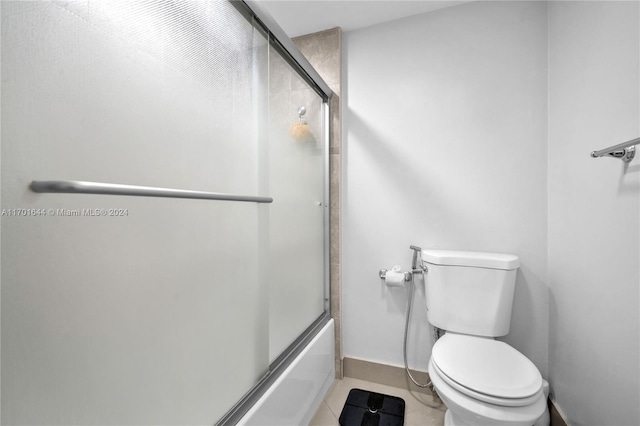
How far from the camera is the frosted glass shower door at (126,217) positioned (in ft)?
1.49

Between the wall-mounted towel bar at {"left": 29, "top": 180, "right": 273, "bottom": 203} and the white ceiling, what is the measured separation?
50.1 inches

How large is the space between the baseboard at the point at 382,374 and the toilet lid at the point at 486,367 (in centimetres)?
49

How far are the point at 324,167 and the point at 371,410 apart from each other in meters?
1.36

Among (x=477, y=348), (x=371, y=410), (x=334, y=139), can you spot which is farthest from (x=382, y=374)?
(x=334, y=139)

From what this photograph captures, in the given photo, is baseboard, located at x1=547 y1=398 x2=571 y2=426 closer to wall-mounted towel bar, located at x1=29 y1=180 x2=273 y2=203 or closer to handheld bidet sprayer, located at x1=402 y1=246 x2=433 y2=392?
handheld bidet sprayer, located at x1=402 y1=246 x2=433 y2=392

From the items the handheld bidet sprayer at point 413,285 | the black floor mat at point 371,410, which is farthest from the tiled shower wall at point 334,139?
the handheld bidet sprayer at point 413,285

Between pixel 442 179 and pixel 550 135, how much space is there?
53cm

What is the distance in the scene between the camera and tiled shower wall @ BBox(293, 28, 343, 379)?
175cm

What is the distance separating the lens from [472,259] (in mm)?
1384

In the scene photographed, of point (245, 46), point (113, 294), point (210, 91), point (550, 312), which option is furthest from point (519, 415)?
point (245, 46)

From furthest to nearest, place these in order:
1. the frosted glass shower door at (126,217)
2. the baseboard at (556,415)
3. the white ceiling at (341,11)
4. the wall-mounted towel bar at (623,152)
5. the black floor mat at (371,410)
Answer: the white ceiling at (341,11)
the black floor mat at (371,410)
the baseboard at (556,415)
the wall-mounted towel bar at (623,152)
the frosted glass shower door at (126,217)

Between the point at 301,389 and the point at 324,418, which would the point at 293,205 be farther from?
the point at 324,418

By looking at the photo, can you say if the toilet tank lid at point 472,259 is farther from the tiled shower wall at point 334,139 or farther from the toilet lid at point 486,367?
the tiled shower wall at point 334,139

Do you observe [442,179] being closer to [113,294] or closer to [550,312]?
[550,312]
